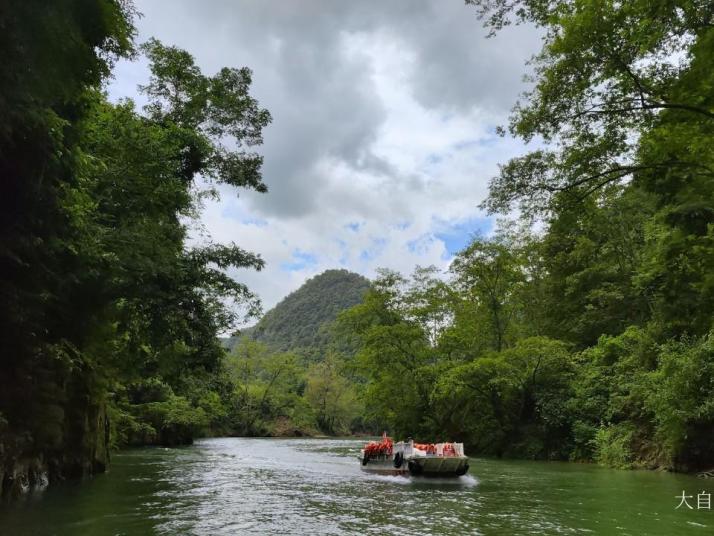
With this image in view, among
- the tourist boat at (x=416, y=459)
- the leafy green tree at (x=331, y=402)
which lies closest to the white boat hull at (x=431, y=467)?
the tourist boat at (x=416, y=459)

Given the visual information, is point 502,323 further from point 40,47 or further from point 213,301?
point 40,47

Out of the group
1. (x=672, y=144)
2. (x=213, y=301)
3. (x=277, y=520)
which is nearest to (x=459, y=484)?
(x=277, y=520)

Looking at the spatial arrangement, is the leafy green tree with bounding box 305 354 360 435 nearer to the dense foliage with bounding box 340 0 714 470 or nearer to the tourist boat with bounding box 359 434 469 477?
the dense foliage with bounding box 340 0 714 470

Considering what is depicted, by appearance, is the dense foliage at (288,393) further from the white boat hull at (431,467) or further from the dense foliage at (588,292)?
the white boat hull at (431,467)

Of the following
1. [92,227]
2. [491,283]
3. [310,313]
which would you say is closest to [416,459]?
[92,227]

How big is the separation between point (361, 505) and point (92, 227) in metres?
8.85

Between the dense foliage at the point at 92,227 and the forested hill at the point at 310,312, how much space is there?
12403 cm

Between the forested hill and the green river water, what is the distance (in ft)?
405

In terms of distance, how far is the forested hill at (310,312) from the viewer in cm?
15579

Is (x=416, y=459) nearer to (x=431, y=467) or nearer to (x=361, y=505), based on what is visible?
(x=431, y=467)

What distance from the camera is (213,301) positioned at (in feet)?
56.0

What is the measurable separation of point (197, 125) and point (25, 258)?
39.8 ft

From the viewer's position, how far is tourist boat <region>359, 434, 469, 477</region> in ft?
61.5

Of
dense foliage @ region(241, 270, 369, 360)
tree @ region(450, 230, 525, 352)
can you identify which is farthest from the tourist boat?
dense foliage @ region(241, 270, 369, 360)
